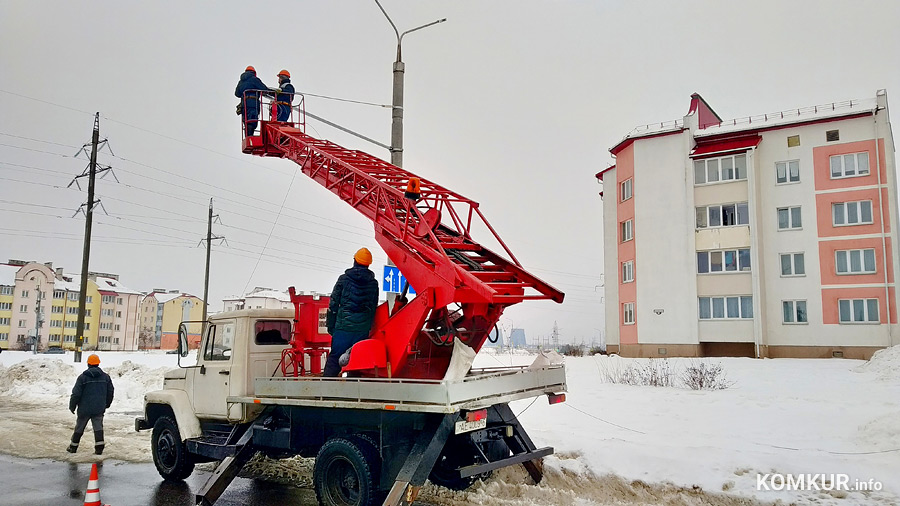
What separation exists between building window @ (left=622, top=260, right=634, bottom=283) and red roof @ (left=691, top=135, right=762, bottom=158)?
21.6 feet

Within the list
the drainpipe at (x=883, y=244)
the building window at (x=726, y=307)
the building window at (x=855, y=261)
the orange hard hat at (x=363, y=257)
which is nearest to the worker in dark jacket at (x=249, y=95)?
the orange hard hat at (x=363, y=257)

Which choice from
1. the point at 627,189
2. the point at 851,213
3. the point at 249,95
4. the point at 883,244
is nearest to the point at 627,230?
the point at 627,189

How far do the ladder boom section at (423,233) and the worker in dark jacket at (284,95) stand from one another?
1885 millimetres

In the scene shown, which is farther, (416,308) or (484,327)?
(484,327)

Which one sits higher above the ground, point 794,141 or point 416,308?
point 794,141

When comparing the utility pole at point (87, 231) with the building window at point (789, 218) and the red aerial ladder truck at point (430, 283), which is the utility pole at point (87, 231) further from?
the building window at point (789, 218)

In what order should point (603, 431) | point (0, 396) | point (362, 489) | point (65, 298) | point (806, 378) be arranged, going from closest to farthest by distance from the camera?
point (362, 489) → point (603, 431) → point (806, 378) → point (0, 396) → point (65, 298)

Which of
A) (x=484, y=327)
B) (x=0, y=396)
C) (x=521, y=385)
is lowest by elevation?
Result: (x=0, y=396)

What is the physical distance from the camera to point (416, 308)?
7.83 m

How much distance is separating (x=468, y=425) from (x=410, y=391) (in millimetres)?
740

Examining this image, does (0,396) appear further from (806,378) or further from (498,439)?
(806,378)

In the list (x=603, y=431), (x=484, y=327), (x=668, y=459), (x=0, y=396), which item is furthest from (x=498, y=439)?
(x=0, y=396)

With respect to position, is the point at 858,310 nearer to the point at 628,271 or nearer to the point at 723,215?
the point at 723,215

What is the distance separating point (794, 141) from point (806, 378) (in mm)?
16821
